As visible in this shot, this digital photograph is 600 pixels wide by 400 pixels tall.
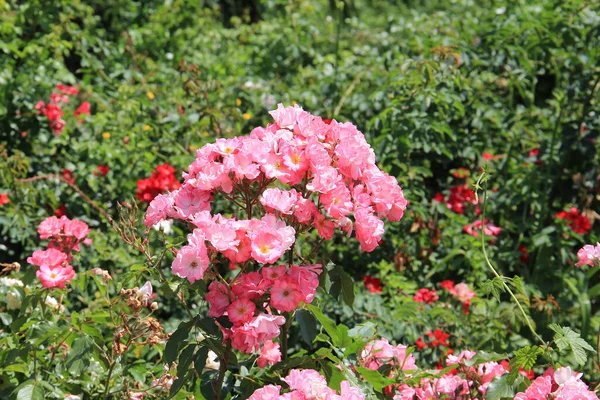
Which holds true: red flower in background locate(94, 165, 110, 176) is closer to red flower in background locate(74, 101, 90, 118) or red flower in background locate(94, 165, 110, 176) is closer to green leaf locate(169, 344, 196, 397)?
red flower in background locate(74, 101, 90, 118)

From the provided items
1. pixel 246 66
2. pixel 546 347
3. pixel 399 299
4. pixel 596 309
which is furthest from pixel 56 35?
pixel 546 347

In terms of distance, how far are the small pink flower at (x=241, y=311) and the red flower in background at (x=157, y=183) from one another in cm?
158

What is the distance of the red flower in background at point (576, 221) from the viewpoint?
3.52 meters

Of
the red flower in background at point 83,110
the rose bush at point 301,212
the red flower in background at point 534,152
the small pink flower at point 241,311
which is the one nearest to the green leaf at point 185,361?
the rose bush at point 301,212

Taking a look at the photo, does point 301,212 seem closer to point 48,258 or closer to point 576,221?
point 48,258

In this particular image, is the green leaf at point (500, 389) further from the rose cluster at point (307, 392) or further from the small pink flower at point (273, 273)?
the small pink flower at point (273, 273)

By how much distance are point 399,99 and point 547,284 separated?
3.17 feet

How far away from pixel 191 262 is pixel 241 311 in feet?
0.47

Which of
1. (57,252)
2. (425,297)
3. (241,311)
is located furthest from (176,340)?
(425,297)

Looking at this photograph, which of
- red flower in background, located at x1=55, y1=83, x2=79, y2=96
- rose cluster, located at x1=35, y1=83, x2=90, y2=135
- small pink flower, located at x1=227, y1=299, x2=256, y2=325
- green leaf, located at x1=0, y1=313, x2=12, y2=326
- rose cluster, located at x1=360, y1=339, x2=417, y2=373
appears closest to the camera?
small pink flower, located at x1=227, y1=299, x2=256, y2=325

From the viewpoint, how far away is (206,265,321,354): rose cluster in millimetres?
1640

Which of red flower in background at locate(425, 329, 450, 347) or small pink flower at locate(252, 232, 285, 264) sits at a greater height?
small pink flower at locate(252, 232, 285, 264)

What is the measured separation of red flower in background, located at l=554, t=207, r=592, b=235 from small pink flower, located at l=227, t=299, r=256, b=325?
87.6 inches

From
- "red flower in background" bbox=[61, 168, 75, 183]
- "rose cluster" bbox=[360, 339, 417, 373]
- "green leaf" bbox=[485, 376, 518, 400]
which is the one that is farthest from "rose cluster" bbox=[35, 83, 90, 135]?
"green leaf" bbox=[485, 376, 518, 400]
